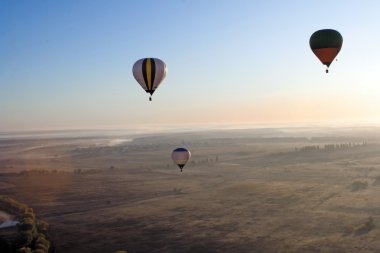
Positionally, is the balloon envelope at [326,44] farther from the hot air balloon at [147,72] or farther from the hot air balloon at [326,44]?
the hot air balloon at [147,72]

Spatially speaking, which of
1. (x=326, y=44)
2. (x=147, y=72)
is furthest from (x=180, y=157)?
(x=326, y=44)

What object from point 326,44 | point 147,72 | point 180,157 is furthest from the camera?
point 180,157

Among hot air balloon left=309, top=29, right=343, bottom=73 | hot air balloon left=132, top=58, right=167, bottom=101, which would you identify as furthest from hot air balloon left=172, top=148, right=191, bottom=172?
hot air balloon left=309, top=29, right=343, bottom=73

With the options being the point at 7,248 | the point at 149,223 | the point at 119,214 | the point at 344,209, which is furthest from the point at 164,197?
the point at 7,248

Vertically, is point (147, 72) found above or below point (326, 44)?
below

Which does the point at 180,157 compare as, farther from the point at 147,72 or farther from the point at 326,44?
the point at 326,44

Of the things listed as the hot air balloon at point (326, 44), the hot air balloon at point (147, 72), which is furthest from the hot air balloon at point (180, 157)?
the hot air balloon at point (326, 44)

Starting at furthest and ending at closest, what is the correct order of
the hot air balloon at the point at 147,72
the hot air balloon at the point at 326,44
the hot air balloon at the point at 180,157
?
the hot air balloon at the point at 180,157
the hot air balloon at the point at 147,72
the hot air balloon at the point at 326,44

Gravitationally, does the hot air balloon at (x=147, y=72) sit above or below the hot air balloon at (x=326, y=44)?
below

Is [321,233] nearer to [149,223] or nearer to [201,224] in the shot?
[201,224]
